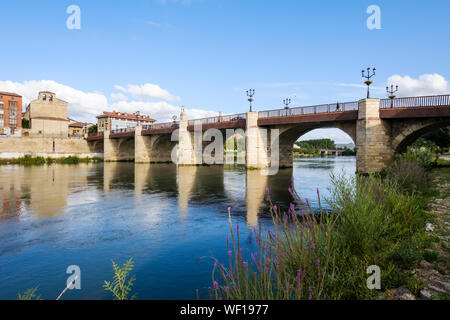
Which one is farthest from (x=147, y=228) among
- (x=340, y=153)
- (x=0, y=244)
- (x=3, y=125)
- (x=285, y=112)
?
(x=340, y=153)

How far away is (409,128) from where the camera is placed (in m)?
21.9

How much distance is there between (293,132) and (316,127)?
322cm

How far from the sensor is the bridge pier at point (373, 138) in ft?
74.2

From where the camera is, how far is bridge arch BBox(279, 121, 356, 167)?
2601 centimetres

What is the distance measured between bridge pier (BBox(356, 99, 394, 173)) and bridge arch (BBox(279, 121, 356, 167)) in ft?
8.86

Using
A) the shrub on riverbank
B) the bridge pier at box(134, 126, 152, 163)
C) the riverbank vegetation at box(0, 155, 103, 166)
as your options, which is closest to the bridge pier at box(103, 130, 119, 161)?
the riverbank vegetation at box(0, 155, 103, 166)

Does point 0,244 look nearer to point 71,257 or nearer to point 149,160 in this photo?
point 71,257

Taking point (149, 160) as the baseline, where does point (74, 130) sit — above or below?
above

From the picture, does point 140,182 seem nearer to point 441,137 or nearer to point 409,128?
point 409,128

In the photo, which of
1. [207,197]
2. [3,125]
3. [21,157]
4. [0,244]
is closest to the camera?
[0,244]

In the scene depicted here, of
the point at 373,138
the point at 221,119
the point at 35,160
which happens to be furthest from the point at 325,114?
the point at 35,160

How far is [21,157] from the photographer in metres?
47.7

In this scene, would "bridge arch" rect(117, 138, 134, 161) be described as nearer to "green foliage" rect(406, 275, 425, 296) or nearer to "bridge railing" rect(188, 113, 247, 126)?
"bridge railing" rect(188, 113, 247, 126)
